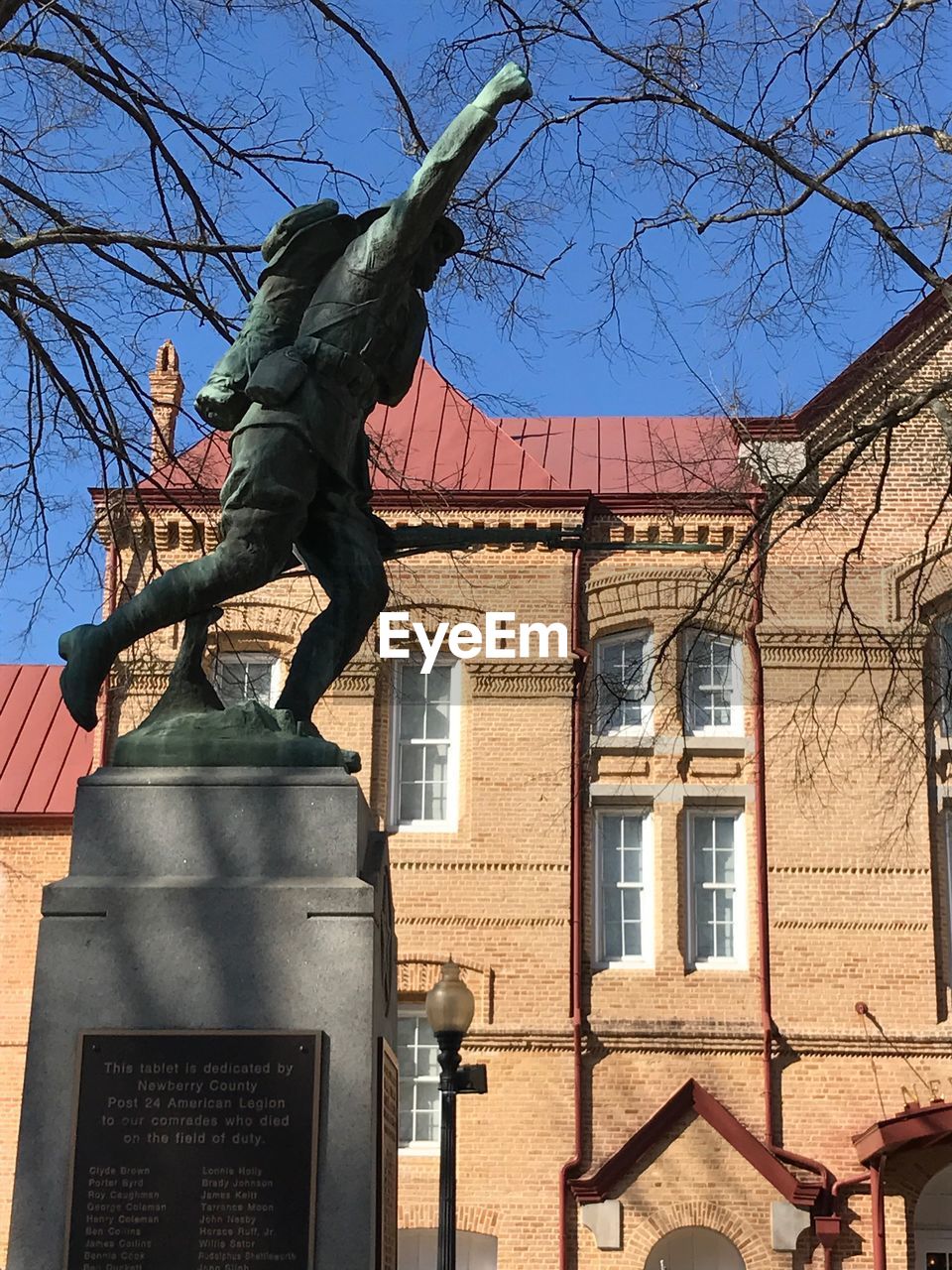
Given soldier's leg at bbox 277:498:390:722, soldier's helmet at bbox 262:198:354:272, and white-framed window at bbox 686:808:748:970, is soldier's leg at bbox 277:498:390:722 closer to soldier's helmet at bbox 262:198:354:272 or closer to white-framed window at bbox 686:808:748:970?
soldier's helmet at bbox 262:198:354:272

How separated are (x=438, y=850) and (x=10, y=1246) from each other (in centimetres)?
1496

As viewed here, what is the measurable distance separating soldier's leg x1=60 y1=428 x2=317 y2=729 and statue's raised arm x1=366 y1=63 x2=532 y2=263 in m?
0.85

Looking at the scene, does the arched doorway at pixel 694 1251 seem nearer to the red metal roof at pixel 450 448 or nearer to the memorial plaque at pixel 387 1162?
the red metal roof at pixel 450 448

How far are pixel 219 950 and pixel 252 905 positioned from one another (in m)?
0.18

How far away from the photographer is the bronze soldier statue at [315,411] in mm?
6066

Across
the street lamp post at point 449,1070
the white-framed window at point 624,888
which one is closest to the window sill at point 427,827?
the white-framed window at point 624,888

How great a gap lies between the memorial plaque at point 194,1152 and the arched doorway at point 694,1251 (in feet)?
48.3

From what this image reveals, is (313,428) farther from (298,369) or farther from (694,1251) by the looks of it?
(694,1251)

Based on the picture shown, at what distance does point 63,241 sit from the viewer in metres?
11.1

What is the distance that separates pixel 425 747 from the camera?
20906mm

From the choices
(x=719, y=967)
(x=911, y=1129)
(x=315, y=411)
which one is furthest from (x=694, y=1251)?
(x=315, y=411)

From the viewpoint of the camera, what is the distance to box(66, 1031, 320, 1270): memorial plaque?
5172 mm

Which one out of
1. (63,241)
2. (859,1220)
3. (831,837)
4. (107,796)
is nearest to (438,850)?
(831,837)

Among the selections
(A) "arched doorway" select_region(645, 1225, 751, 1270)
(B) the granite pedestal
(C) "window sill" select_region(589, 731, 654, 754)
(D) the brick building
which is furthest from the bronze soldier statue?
(A) "arched doorway" select_region(645, 1225, 751, 1270)
